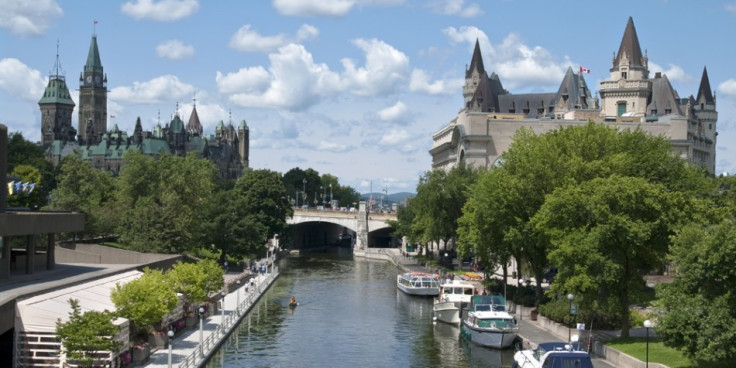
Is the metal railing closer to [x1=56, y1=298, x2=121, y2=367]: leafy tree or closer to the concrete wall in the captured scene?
[x1=56, y1=298, x2=121, y2=367]: leafy tree

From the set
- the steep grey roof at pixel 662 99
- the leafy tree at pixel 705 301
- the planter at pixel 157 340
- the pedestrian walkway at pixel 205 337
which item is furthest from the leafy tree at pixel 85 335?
the steep grey roof at pixel 662 99

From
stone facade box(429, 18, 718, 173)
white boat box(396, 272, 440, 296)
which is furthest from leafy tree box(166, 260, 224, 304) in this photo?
stone facade box(429, 18, 718, 173)

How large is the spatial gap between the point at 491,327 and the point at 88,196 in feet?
203

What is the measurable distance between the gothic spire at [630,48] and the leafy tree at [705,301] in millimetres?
127331

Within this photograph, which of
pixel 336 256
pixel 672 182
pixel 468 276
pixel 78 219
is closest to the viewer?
pixel 78 219

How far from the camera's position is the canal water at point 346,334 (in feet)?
169

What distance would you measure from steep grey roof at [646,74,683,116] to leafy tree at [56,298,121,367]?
13978 cm

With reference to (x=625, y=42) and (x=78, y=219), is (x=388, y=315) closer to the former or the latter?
(x=78, y=219)

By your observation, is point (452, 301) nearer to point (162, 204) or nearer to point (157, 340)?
point (157, 340)

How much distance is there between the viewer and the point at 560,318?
55000mm

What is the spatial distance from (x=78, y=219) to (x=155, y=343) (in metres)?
10.1

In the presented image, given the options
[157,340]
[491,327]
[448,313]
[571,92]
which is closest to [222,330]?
[157,340]

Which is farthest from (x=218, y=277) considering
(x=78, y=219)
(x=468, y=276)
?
(x=468, y=276)

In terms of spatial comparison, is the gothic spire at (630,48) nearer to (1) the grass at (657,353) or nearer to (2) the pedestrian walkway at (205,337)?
(2) the pedestrian walkway at (205,337)
